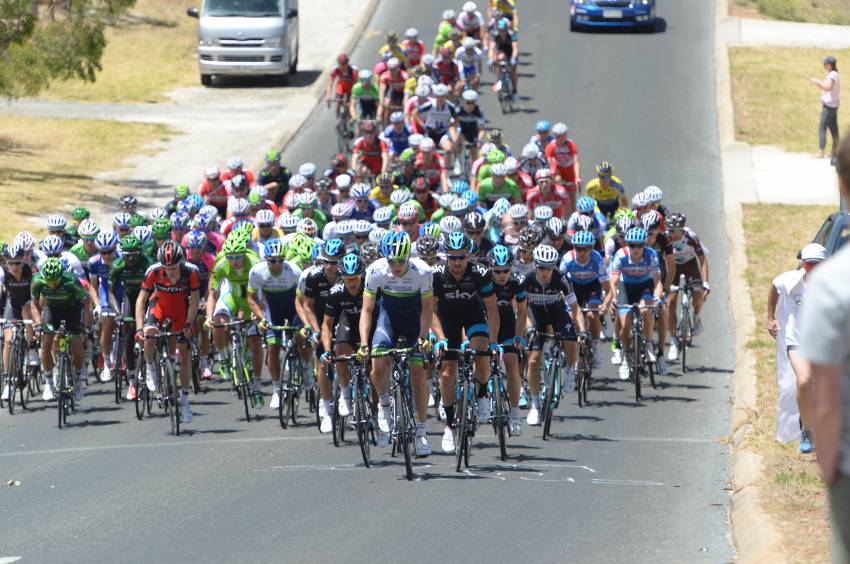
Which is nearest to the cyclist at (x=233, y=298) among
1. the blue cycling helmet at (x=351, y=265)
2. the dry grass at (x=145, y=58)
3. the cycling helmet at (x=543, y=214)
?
the blue cycling helmet at (x=351, y=265)

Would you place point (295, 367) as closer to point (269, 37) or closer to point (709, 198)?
point (709, 198)

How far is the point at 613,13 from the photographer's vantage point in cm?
4178

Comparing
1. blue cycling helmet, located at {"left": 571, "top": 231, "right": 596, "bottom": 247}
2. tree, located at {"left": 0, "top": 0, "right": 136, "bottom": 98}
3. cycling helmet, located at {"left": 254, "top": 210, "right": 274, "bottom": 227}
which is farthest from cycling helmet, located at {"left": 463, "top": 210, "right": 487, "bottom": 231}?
tree, located at {"left": 0, "top": 0, "right": 136, "bottom": 98}

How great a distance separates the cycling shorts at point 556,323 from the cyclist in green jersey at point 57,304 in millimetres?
5099

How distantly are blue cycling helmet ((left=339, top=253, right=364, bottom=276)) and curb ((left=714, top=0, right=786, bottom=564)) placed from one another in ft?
12.5

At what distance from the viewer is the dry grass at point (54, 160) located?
97.7 feet

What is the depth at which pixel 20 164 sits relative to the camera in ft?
110

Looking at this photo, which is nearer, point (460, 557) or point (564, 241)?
point (460, 557)

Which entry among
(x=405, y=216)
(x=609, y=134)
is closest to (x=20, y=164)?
(x=609, y=134)

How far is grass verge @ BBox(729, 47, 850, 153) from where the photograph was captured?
34969 millimetres

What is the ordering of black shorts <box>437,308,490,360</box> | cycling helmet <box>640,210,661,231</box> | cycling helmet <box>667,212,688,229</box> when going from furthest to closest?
cycling helmet <box>667,212,688,229</box> < cycling helmet <box>640,210,661,231</box> < black shorts <box>437,308,490,360</box>

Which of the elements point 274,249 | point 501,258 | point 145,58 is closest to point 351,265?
point 501,258

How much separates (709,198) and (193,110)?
14.3 meters

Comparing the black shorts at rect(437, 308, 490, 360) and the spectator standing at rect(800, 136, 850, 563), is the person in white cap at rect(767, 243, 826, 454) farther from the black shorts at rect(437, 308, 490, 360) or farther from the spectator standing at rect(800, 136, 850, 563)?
the spectator standing at rect(800, 136, 850, 563)
